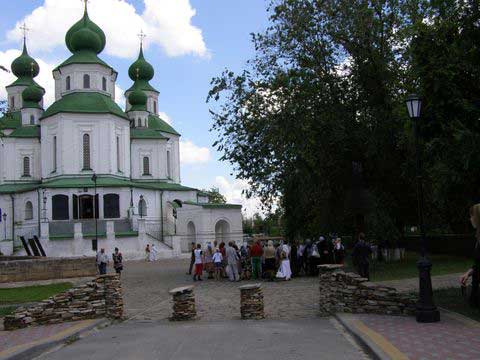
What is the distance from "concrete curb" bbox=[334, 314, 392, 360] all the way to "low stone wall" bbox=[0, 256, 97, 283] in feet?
64.5

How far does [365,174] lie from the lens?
87.4 ft

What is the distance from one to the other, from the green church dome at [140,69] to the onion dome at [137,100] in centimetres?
434

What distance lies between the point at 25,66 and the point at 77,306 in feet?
221

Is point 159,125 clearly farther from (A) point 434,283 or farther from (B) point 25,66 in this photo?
(A) point 434,283

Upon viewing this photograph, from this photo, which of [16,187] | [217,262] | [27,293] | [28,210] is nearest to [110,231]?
[28,210]

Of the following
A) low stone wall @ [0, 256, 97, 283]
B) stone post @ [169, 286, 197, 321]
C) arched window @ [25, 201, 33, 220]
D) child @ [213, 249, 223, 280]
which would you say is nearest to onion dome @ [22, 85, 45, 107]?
arched window @ [25, 201, 33, 220]

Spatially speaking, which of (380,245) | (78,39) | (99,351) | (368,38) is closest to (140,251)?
(78,39)

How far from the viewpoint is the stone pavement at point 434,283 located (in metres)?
16.8

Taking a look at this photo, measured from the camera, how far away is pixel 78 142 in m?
60.3

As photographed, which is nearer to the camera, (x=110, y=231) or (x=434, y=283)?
(x=434, y=283)

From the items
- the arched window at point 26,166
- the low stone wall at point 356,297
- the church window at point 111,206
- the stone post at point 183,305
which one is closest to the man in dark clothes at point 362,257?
the low stone wall at point 356,297

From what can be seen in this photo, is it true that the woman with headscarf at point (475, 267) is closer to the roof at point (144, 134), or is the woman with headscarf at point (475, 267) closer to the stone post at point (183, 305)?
the stone post at point (183, 305)

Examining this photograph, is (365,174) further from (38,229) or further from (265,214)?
(38,229)

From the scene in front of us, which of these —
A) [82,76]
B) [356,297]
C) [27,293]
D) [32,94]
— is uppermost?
[32,94]
